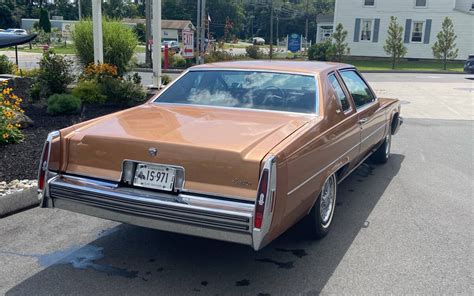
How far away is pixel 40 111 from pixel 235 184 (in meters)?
6.80

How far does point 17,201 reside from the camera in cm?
500

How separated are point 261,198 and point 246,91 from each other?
1.84 m

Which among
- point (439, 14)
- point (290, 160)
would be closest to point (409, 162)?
point (290, 160)

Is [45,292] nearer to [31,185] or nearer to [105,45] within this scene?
[31,185]

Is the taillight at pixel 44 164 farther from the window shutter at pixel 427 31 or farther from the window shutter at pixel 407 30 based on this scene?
the window shutter at pixel 427 31

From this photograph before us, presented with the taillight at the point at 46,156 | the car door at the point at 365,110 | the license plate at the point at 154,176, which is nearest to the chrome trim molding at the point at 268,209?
the license plate at the point at 154,176

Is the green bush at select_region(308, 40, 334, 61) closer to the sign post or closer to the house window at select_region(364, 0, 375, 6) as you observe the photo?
the house window at select_region(364, 0, 375, 6)

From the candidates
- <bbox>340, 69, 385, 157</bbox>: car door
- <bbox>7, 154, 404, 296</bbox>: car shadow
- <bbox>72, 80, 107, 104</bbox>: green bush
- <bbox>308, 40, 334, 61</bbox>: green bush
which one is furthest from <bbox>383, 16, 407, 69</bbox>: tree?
<bbox>7, 154, 404, 296</bbox>: car shadow

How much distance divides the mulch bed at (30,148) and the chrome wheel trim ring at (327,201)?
3.38 metres

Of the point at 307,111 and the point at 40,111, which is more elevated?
the point at 307,111

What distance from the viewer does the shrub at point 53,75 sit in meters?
9.76

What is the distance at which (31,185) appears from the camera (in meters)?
5.22

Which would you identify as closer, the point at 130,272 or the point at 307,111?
the point at 130,272

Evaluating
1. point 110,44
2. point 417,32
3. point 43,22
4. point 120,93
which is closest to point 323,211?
point 120,93
